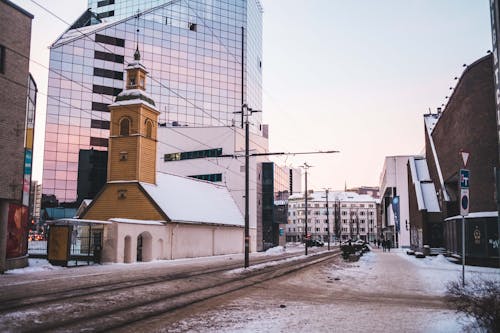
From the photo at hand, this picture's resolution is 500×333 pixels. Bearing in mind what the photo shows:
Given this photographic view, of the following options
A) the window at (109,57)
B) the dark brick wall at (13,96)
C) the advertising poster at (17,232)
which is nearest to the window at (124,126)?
the advertising poster at (17,232)

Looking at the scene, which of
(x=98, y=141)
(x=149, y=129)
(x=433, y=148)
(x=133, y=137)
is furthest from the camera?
(x=98, y=141)

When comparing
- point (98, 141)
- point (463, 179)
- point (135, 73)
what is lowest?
point (463, 179)

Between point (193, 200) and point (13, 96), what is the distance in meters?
27.2

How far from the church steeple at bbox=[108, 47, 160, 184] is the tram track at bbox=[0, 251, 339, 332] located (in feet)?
73.9

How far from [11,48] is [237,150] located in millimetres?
43516

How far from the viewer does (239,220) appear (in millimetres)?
56781

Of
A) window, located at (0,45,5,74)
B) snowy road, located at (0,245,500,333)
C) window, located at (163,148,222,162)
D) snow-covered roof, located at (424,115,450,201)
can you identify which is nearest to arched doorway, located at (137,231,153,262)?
snowy road, located at (0,245,500,333)

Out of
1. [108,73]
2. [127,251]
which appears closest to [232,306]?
[127,251]

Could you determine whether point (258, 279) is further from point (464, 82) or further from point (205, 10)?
point (205, 10)

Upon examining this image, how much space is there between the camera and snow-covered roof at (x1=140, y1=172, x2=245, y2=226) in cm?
4171

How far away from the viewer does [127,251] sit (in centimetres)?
3369

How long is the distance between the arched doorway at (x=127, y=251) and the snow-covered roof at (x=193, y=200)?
629 centimetres

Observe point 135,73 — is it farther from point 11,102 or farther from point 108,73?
point 108,73

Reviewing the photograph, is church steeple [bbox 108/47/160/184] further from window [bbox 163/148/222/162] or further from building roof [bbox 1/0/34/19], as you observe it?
window [bbox 163/148/222/162]
